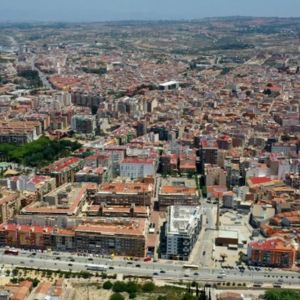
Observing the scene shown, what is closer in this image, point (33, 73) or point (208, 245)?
point (208, 245)

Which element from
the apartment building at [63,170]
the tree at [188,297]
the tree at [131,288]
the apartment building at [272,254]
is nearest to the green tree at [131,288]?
the tree at [131,288]

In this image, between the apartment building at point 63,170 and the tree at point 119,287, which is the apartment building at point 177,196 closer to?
the apartment building at point 63,170

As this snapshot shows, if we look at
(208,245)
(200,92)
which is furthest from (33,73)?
(208,245)

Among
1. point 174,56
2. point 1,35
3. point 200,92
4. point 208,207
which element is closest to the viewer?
point 208,207

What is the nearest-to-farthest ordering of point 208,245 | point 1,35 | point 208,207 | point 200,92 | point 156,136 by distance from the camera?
point 208,245 → point 208,207 → point 156,136 → point 200,92 → point 1,35

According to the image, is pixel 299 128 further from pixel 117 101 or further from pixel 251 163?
pixel 117 101

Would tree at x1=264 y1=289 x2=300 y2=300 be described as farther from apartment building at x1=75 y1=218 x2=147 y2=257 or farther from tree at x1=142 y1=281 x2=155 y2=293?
apartment building at x1=75 y1=218 x2=147 y2=257

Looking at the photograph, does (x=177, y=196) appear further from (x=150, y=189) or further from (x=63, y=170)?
(x=63, y=170)

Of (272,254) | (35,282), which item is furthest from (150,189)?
(35,282)

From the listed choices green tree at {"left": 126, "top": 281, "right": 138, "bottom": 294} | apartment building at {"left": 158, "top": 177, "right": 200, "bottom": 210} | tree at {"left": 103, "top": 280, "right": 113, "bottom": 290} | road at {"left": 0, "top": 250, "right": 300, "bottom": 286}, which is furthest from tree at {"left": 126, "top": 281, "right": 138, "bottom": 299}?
apartment building at {"left": 158, "top": 177, "right": 200, "bottom": 210}
